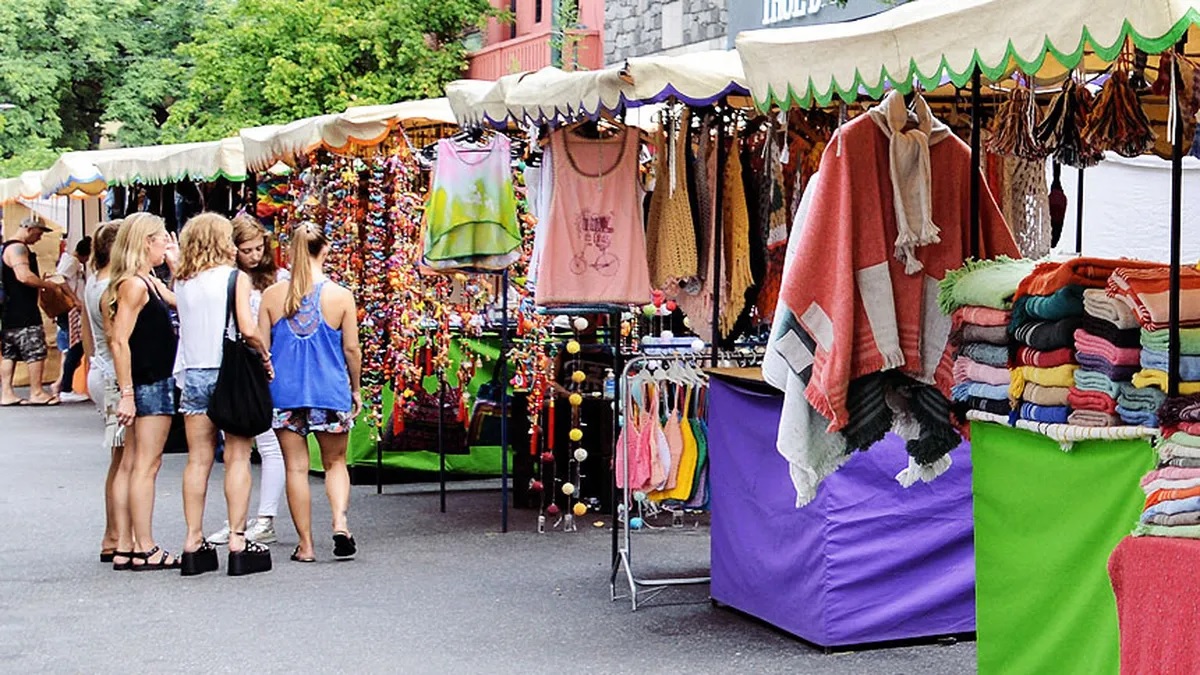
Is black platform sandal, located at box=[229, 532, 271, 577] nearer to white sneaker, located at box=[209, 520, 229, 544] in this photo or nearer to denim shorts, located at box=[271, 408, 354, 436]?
denim shorts, located at box=[271, 408, 354, 436]

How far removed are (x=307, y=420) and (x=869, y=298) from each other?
452cm

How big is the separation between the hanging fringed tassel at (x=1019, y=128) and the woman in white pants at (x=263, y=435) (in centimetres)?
471

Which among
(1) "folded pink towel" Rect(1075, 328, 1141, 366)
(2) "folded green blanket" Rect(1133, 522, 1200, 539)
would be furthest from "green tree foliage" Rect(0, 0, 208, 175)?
(2) "folded green blanket" Rect(1133, 522, 1200, 539)

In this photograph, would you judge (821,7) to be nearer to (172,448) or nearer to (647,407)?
(172,448)

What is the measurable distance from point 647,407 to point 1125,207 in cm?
526

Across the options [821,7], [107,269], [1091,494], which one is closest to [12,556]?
[107,269]

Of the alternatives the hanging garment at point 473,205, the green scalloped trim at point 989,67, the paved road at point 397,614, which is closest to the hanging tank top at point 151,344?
the paved road at point 397,614

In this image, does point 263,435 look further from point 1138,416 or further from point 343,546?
point 1138,416

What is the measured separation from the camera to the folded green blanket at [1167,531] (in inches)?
189

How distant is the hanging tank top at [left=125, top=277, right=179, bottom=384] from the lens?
9.72m

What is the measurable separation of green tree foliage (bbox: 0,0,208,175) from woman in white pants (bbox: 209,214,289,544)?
2722 centimetres

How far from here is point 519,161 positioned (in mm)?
10836

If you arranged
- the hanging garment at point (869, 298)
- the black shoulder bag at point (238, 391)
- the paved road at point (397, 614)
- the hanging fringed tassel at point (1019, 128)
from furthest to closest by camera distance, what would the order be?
the black shoulder bag at point (238, 391) → the paved road at point (397, 614) → the hanging fringed tassel at point (1019, 128) → the hanging garment at point (869, 298)

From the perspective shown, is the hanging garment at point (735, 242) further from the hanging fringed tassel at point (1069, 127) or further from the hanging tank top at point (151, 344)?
the hanging tank top at point (151, 344)
